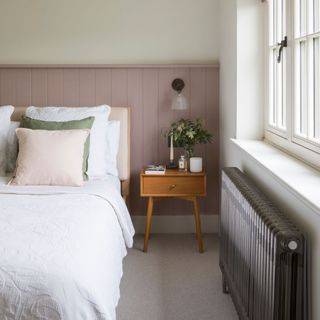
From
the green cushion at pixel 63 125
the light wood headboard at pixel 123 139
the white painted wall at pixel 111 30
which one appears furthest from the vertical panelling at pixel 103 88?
the green cushion at pixel 63 125

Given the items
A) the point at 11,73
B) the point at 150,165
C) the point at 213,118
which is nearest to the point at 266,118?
the point at 213,118

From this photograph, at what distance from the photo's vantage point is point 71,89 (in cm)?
443

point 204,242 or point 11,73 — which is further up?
point 11,73

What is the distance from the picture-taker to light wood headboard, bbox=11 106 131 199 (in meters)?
4.19

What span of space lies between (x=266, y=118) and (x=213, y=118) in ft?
3.00

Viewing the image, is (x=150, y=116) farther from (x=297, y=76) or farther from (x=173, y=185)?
(x=297, y=76)

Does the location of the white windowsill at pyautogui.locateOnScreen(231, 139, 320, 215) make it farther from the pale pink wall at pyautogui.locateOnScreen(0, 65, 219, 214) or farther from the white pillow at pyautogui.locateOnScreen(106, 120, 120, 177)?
the pale pink wall at pyautogui.locateOnScreen(0, 65, 219, 214)

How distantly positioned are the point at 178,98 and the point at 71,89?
0.88 m

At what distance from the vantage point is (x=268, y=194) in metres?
2.59

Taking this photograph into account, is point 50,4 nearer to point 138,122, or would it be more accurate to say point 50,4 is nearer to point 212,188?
point 138,122

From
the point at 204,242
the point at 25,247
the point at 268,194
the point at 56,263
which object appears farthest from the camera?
the point at 204,242

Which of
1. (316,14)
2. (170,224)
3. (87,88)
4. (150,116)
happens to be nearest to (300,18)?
(316,14)

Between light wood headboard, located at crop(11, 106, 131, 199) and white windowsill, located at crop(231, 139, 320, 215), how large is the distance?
1130 mm

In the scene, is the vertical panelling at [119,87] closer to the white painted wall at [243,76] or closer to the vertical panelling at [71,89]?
the vertical panelling at [71,89]
